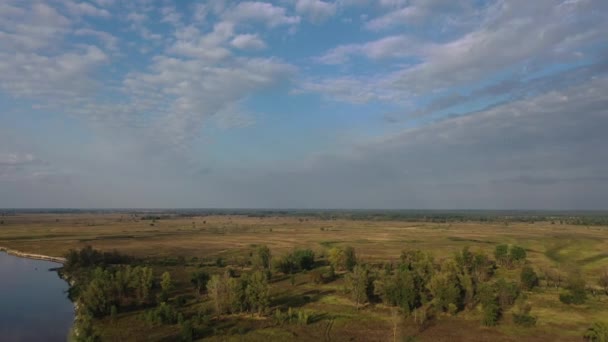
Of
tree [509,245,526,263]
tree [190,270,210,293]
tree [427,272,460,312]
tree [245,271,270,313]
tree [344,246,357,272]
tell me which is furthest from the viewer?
tree [509,245,526,263]

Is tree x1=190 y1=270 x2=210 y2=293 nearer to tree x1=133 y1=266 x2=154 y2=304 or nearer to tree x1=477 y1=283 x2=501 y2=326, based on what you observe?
tree x1=133 y1=266 x2=154 y2=304

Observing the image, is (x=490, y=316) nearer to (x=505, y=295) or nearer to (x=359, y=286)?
(x=505, y=295)

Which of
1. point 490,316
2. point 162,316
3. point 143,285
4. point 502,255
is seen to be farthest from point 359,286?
point 502,255

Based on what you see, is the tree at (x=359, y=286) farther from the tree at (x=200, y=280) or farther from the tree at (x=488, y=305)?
the tree at (x=200, y=280)

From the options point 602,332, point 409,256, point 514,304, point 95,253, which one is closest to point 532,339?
point 602,332

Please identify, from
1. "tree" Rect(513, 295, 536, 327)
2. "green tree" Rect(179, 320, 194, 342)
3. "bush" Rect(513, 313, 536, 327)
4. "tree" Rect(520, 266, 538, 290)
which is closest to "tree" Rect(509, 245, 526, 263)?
"tree" Rect(520, 266, 538, 290)

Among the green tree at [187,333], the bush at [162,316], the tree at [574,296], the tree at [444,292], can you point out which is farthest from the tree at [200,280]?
the tree at [574,296]
